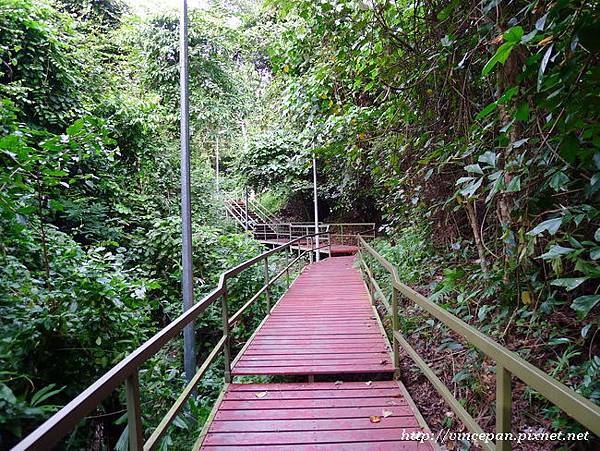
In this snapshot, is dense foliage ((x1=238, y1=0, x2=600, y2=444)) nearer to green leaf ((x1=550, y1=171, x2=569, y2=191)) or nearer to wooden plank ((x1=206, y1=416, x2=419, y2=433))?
green leaf ((x1=550, y1=171, x2=569, y2=191))

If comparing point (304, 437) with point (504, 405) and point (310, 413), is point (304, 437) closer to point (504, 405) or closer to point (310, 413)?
point (310, 413)

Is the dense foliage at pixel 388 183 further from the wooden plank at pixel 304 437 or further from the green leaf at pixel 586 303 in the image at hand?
the wooden plank at pixel 304 437

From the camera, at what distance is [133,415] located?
5.00 ft

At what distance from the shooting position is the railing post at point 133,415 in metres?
1.51

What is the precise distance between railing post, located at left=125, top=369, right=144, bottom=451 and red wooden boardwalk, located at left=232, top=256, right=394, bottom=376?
73.6 inches

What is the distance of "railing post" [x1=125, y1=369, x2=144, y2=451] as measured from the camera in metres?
1.51

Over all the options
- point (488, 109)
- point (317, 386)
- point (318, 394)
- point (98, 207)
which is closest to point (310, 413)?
point (318, 394)

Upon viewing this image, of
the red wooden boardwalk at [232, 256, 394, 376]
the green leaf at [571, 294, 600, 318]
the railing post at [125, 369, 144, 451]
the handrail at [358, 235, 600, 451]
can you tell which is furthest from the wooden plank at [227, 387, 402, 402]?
the green leaf at [571, 294, 600, 318]

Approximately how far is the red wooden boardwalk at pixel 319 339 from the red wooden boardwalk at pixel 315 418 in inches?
12.9

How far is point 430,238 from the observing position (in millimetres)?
5625

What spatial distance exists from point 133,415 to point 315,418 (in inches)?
57.1

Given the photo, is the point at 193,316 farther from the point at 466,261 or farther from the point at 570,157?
the point at 466,261

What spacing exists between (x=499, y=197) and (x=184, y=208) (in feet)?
11.8

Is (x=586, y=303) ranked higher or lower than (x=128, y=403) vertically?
higher
